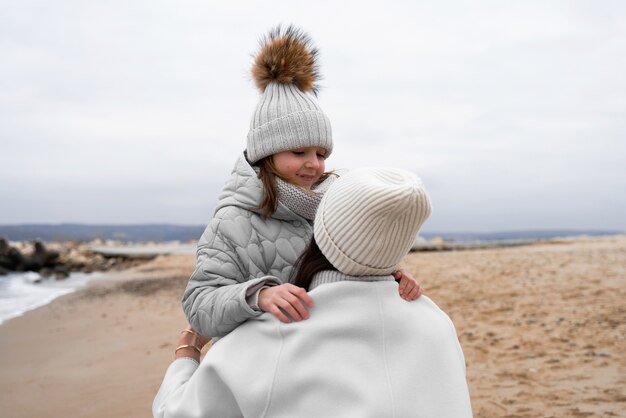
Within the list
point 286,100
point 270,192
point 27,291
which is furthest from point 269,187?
point 27,291

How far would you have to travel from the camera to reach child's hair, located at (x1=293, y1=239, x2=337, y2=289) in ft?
5.81

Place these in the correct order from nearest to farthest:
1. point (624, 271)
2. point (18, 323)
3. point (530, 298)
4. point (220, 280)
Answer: point (220, 280) < point (530, 298) < point (18, 323) < point (624, 271)

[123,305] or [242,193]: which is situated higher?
[242,193]

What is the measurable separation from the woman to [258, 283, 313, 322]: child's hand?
0.02 metres

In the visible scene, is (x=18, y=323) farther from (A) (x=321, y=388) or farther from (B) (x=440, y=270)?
(A) (x=321, y=388)

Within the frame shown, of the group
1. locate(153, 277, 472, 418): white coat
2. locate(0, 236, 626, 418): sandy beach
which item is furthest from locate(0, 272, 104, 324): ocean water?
locate(153, 277, 472, 418): white coat

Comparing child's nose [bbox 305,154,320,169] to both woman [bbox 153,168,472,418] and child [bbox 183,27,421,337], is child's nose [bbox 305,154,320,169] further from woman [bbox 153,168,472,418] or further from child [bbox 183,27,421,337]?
woman [bbox 153,168,472,418]

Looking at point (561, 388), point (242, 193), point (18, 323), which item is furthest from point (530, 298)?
point (18, 323)

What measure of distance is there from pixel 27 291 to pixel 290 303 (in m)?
16.8

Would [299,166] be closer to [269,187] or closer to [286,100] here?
[269,187]

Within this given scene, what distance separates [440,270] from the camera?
Answer: 12953 millimetres

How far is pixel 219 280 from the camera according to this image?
2086 mm

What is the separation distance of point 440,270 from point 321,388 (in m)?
11.8

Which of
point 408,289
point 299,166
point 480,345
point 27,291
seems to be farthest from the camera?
point 27,291
